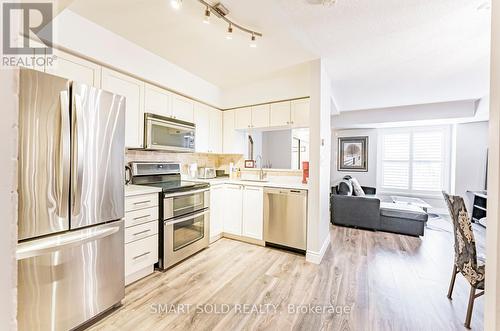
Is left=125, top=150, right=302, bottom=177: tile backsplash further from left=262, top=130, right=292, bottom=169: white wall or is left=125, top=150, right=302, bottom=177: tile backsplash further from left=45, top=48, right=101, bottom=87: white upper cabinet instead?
left=45, top=48, right=101, bottom=87: white upper cabinet

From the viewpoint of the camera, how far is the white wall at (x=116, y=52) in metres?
1.90

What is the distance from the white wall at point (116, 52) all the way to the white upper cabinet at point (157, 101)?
101 millimetres

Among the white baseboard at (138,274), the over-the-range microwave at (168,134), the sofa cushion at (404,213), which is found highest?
the over-the-range microwave at (168,134)

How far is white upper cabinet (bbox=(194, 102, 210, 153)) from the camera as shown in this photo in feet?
11.2

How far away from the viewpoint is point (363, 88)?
3.71 meters

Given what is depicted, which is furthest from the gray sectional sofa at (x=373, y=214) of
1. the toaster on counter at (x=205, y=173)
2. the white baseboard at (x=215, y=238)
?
the toaster on counter at (x=205, y=173)

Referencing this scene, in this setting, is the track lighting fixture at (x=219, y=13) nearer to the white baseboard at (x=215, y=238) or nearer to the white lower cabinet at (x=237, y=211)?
the white lower cabinet at (x=237, y=211)

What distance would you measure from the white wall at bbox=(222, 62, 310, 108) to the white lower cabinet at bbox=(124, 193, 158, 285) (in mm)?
2200

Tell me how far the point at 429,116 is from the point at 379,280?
4093mm

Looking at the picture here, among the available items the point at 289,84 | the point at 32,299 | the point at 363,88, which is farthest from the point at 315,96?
the point at 32,299

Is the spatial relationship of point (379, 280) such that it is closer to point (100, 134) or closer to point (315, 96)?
point (315, 96)

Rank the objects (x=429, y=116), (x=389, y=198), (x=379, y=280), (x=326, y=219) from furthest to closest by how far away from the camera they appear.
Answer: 1. (x=389, y=198)
2. (x=429, y=116)
3. (x=326, y=219)
4. (x=379, y=280)

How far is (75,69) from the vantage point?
6.57ft

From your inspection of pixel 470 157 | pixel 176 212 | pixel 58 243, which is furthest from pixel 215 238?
pixel 470 157
